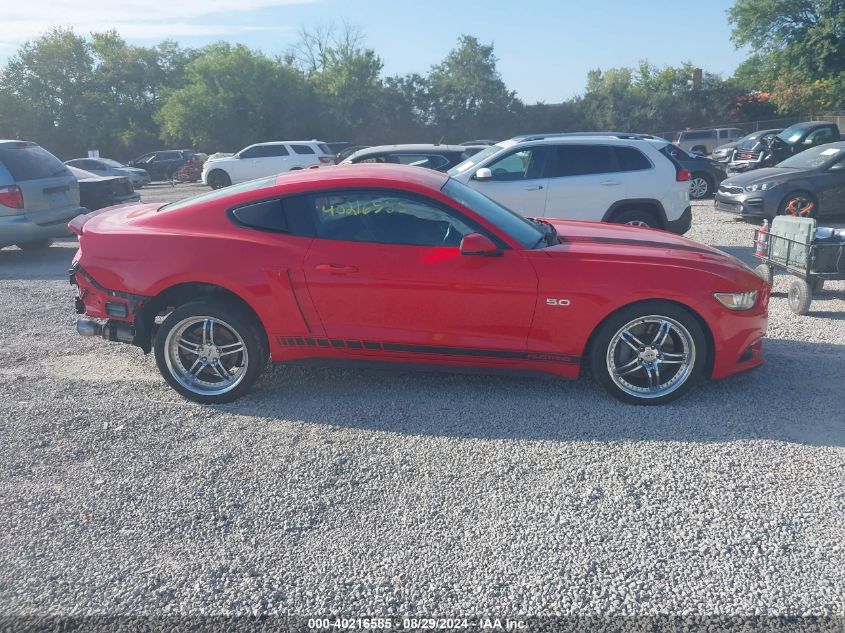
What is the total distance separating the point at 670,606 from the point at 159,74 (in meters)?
63.3

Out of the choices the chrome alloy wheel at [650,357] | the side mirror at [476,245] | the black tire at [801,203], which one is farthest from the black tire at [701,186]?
the side mirror at [476,245]

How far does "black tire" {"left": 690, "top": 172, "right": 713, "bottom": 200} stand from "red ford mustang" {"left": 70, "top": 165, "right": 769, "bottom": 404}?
13603mm

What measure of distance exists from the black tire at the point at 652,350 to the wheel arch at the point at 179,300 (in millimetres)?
2289

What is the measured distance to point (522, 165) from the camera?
9.77m

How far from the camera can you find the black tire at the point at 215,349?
4.85 meters

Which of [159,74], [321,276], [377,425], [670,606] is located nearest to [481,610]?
[670,606]

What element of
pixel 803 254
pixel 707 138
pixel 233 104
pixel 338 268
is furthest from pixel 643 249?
pixel 233 104

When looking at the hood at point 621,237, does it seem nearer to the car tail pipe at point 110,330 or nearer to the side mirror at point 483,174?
the car tail pipe at point 110,330

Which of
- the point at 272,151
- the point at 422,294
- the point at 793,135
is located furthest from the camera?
the point at 272,151

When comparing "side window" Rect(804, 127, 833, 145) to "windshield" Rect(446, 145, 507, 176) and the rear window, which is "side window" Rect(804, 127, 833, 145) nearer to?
"windshield" Rect(446, 145, 507, 176)

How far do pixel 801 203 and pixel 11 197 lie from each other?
12.4 meters

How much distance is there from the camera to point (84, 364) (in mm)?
5789

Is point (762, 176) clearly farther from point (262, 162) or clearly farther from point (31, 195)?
point (262, 162)

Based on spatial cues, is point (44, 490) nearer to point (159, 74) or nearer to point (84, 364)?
point (84, 364)
